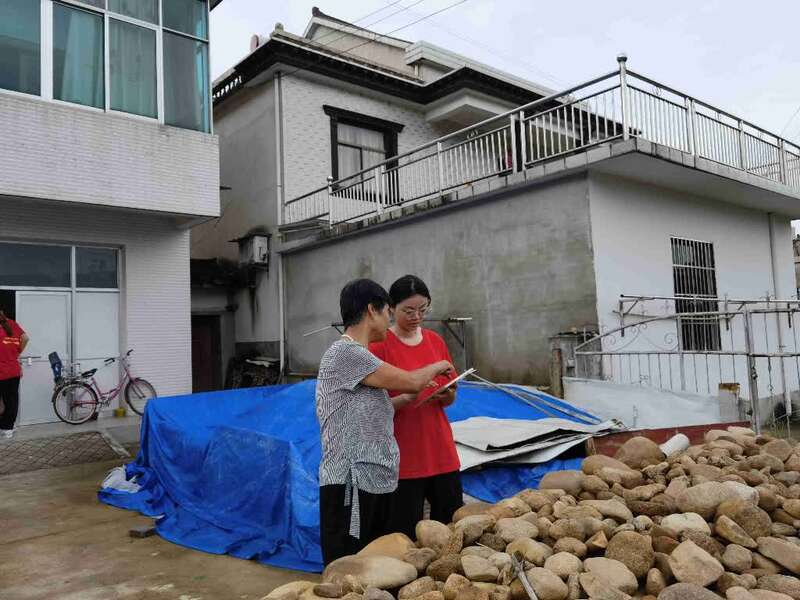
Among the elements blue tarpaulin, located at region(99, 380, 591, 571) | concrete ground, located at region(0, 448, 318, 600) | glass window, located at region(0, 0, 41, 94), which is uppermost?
glass window, located at region(0, 0, 41, 94)

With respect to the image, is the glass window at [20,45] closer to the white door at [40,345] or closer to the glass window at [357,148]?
the white door at [40,345]

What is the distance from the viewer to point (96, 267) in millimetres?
9039

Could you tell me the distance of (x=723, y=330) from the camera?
30.0 feet

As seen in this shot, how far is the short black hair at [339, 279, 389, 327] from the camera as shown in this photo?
8.04 feet

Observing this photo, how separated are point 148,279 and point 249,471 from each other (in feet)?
19.6

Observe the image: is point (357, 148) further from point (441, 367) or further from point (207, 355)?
point (441, 367)

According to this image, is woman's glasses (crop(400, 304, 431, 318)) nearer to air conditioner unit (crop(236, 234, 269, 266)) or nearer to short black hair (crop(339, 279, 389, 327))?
short black hair (crop(339, 279, 389, 327))

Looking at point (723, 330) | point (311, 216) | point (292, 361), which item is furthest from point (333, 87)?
point (723, 330)

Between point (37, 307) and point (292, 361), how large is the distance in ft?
14.7

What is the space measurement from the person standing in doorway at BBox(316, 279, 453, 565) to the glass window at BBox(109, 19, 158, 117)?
742 cm

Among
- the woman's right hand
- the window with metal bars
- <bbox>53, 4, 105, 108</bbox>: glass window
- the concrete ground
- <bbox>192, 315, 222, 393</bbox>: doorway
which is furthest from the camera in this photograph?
<bbox>192, 315, 222, 393</bbox>: doorway

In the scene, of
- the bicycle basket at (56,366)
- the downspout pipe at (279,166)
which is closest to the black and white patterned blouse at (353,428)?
the bicycle basket at (56,366)

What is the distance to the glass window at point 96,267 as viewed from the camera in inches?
349

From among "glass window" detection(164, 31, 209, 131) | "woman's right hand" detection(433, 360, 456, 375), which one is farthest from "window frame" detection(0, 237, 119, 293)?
"woman's right hand" detection(433, 360, 456, 375)
